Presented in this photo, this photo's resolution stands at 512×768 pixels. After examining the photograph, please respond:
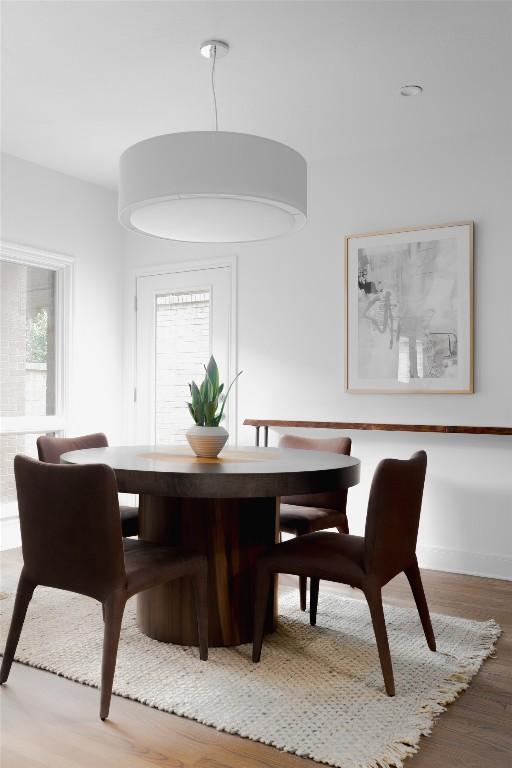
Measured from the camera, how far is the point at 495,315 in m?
3.94

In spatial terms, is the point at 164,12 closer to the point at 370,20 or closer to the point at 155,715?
the point at 370,20

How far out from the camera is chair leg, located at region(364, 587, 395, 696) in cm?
230

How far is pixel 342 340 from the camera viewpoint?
4.46m

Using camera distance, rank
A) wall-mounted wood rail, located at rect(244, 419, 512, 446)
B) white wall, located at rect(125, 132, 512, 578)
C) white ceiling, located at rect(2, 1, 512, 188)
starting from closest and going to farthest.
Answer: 1. white ceiling, located at rect(2, 1, 512, 188)
2. wall-mounted wood rail, located at rect(244, 419, 512, 446)
3. white wall, located at rect(125, 132, 512, 578)

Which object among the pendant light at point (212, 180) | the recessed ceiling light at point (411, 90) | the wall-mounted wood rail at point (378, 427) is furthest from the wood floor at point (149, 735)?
the recessed ceiling light at point (411, 90)

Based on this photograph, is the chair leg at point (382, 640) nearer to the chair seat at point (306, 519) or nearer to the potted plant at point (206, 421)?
the chair seat at point (306, 519)

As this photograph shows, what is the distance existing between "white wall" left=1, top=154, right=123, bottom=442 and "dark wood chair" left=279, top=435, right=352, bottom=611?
1.90 metres

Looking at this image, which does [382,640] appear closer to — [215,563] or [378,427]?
[215,563]

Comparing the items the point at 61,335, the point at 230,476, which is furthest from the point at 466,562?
the point at 61,335

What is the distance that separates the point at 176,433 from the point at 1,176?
6.98 feet

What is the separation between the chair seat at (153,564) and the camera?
7.40 ft

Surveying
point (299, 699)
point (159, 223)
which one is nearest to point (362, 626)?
point (299, 699)

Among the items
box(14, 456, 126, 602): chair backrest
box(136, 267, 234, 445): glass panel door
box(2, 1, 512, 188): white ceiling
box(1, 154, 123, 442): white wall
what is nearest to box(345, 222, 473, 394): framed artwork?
box(2, 1, 512, 188): white ceiling

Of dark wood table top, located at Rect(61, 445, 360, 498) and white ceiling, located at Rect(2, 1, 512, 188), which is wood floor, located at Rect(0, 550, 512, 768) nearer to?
dark wood table top, located at Rect(61, 445, 360, 498)
